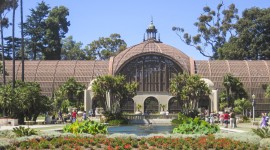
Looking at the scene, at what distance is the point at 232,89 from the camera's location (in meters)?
69.3

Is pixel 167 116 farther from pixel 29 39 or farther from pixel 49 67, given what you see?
pixel 29 39

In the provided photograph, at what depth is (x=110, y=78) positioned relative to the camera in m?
54.5

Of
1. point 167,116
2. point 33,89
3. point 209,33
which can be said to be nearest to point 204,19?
point 209,33

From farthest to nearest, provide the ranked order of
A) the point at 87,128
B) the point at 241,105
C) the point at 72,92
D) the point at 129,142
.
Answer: the point at 72,92 → the point at 241,105 → the point at 87,128 → the point at 129,142

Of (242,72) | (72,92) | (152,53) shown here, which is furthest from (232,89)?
(72,92)

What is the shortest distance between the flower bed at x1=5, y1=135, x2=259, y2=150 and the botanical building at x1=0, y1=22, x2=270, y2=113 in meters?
48.3

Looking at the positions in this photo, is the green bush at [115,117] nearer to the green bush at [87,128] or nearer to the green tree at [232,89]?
the green tree at [232,89]

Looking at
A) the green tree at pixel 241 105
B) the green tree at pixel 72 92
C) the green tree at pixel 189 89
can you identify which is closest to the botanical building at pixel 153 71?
Result: the green tree at pixel 72 92

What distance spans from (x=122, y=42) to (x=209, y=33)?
856 inches

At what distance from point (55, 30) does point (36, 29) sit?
4113mm

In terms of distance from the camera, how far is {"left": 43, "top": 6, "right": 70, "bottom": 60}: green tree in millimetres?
95062

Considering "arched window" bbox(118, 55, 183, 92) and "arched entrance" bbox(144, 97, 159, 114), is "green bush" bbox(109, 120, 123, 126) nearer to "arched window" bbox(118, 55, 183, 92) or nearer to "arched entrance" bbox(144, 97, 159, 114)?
"arched window" bbox(118, 55, 183, 92)

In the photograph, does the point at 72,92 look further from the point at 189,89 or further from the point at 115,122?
the point at 115,122

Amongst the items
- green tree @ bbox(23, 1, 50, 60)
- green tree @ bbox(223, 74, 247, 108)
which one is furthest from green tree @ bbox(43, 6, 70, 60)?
green tree @ bbox(223, 74, 247, 108)
